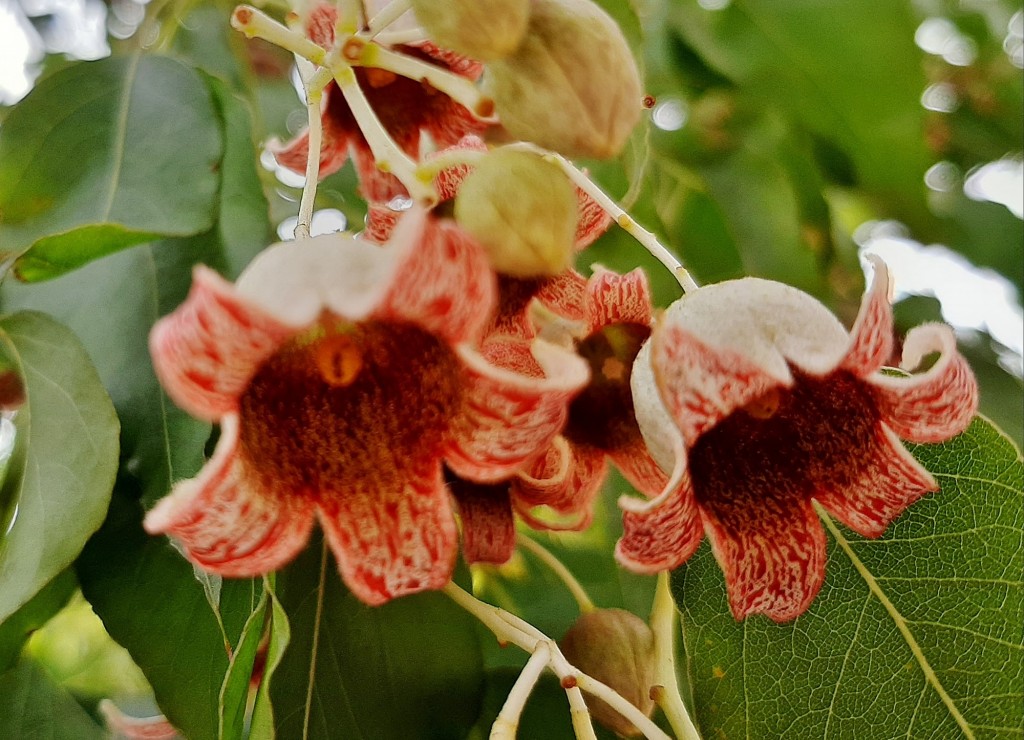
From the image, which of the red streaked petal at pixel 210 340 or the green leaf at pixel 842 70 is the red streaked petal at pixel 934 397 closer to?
the red streaked petal at pixel 210 340

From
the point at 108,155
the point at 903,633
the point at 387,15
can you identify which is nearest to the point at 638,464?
the point at 903,633

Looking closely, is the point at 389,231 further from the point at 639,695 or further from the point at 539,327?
the point at 639,695

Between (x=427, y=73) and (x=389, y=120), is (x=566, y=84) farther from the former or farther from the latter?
(x=389, y=120)

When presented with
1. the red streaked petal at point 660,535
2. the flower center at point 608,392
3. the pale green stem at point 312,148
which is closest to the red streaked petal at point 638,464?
the flower center at point 608,392

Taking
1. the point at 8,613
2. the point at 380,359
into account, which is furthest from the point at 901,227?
the point at 8,613

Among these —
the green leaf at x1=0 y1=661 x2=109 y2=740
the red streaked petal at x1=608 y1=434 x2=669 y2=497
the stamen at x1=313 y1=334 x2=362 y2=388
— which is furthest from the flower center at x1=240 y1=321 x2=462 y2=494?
the green leaf at x1=0 y1=661 x2=109 y2=740

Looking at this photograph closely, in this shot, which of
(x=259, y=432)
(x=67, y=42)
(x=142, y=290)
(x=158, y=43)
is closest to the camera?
(x=259, y=432)

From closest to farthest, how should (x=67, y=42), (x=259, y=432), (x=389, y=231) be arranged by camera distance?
(x=259, y=432), (x=389, y=231), (x=67, y=42)

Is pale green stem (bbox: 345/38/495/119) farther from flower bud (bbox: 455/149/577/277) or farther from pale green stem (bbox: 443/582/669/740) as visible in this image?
pale green stem (bbox: 443/582/669/740)
